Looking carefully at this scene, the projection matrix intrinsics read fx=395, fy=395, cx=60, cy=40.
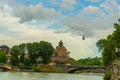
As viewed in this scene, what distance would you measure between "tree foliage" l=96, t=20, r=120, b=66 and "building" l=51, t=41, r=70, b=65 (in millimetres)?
83397

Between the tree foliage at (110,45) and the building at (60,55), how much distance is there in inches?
3283

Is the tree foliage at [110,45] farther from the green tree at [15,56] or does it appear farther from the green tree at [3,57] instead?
the green tree at [3,57]

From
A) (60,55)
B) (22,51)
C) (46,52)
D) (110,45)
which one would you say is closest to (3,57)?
(22,51)

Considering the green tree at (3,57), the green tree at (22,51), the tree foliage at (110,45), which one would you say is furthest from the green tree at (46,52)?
the tree foliage at (110,45)

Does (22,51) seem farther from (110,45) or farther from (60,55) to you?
(110,45)

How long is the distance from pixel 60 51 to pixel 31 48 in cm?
1773

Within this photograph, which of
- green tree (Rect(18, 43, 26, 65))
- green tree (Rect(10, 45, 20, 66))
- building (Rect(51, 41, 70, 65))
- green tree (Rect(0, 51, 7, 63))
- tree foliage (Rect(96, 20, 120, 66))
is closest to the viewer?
tree foliage (Rect(96, 20, 120, 66))

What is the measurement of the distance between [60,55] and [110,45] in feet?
361

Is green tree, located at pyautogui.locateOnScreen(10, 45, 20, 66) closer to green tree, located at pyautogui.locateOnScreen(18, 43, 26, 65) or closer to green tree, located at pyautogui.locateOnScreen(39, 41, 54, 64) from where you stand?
green tree, located at pyautogui.locateOnScreen(18, 43, 26, 65)

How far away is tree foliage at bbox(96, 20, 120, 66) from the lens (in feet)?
184

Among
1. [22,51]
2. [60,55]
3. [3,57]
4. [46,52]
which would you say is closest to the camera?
[46,52]

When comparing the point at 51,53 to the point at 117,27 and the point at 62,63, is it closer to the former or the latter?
the point at 62,63

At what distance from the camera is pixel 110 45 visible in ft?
216

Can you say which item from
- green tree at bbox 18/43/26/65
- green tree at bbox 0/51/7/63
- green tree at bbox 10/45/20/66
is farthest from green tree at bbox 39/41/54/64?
green tree at bbox 0/51/7/63
